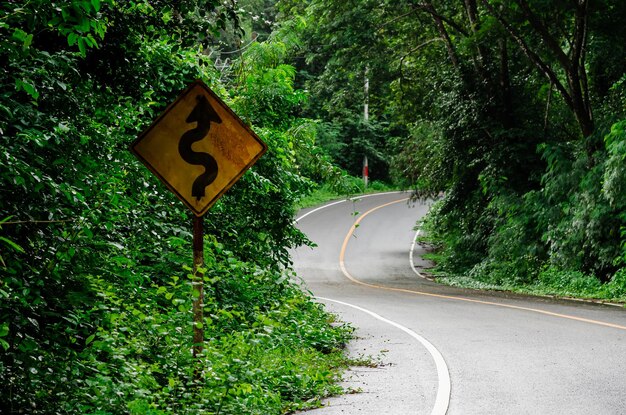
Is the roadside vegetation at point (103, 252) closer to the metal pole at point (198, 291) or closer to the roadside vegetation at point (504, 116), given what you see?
the metal pole at point (198, 291)

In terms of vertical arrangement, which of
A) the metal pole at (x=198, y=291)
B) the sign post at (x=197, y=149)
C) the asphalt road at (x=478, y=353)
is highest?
the sign post at (x=197, y=149)

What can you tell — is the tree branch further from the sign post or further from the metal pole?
the metal pole

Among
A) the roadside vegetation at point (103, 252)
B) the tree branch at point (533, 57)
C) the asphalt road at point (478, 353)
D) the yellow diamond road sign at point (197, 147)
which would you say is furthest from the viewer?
the tree branch at point (533, 57)

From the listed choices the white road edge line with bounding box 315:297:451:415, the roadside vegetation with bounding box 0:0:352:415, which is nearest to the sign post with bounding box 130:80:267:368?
the roadside vegetation with bounding box 0:0:352:415

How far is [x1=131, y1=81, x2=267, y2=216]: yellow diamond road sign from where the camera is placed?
652 cm

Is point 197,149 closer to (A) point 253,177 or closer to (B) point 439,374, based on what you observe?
(B) point 439,374

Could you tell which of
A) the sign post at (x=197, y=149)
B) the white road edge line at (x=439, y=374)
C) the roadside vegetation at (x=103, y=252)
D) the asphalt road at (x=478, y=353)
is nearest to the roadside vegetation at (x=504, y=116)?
the asphalt road at (x=478, y=353)

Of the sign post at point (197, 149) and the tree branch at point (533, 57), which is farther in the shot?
the tree branch at point (533, 57)

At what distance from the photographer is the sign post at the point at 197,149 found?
652 centimetres

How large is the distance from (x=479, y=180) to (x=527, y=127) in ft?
8.53

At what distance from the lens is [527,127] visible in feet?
86.2

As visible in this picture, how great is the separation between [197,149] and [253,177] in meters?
5.58

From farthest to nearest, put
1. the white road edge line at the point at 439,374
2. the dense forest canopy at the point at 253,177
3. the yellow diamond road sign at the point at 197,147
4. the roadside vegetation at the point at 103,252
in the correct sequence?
the white road edge line at the point at 439,374 < the yellow diamond road sign at the point at 197,147 < the dense forest canopy at the point at 253,177 < the roadside vegetation at the point at 103,252

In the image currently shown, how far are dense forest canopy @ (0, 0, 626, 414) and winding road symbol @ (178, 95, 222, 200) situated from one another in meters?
0.68
